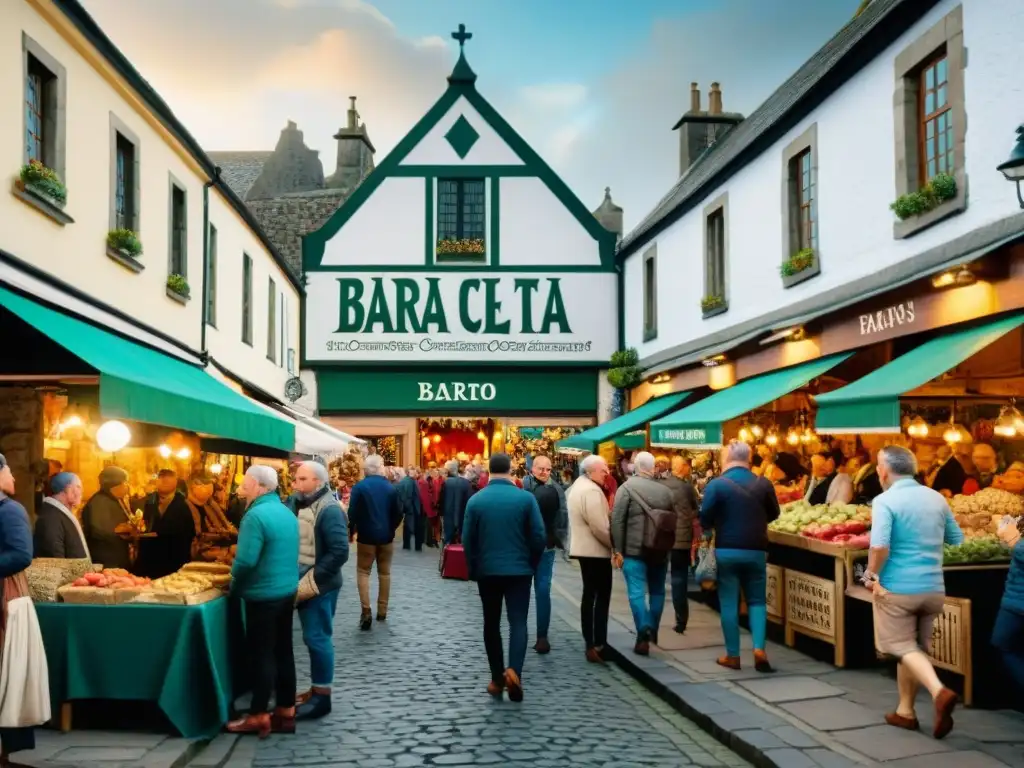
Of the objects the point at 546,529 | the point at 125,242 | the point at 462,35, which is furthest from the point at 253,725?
the point at 462,35

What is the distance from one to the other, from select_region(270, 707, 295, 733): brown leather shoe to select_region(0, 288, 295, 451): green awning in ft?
7.70

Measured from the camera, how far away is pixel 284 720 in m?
7.49

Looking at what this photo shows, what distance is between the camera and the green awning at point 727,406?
1316 cm

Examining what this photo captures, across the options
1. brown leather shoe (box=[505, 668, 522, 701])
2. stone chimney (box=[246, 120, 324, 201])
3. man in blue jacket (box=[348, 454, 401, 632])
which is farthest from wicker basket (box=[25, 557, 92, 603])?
stone chimney (box=[246, 120, 324, 201])

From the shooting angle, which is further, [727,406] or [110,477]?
[727,406]

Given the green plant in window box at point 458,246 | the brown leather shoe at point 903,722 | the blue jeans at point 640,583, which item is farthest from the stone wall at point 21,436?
the green plant in window box at point 458,246

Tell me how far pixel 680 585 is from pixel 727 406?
3198mm

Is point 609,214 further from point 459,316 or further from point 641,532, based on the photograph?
point 641,532

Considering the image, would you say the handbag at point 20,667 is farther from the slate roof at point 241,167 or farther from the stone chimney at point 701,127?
the slate roof at point 241,167

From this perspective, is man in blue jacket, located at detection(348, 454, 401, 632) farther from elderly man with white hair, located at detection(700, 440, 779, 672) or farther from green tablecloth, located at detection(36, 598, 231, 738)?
green tablecloth, located at detection(36, 598, 231, 738)

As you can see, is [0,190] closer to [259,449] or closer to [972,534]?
[259,449]

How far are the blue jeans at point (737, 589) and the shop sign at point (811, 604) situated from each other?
25.2 inches

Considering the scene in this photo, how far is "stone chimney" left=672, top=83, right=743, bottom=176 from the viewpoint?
93.1 ft

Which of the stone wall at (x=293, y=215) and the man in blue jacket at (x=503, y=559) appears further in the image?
the stone wall at (x=293, y=215)
